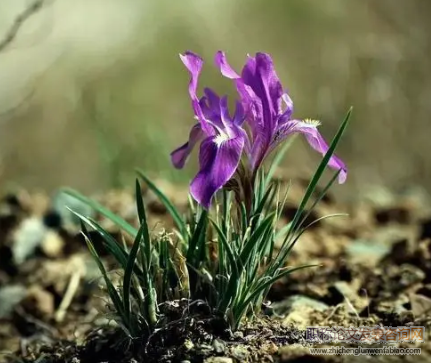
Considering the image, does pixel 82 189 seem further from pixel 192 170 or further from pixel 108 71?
pixel 108 71

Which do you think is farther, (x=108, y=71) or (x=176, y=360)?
(x=108, y=71)

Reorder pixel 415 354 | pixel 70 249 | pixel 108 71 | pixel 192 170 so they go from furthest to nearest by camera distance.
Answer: pixel 108 71 < pixel 192 170 < pixel 70 249 < pixel 415 354

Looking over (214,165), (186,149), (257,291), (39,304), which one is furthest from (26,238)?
(214,165)

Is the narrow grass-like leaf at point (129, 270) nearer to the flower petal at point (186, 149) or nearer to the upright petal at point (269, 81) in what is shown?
the flower petal at point (186, 149)

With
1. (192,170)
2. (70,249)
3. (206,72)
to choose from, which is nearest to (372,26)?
(206,72)

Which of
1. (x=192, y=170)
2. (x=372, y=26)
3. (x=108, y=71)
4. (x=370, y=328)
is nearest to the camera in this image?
(x=370, y=328)
